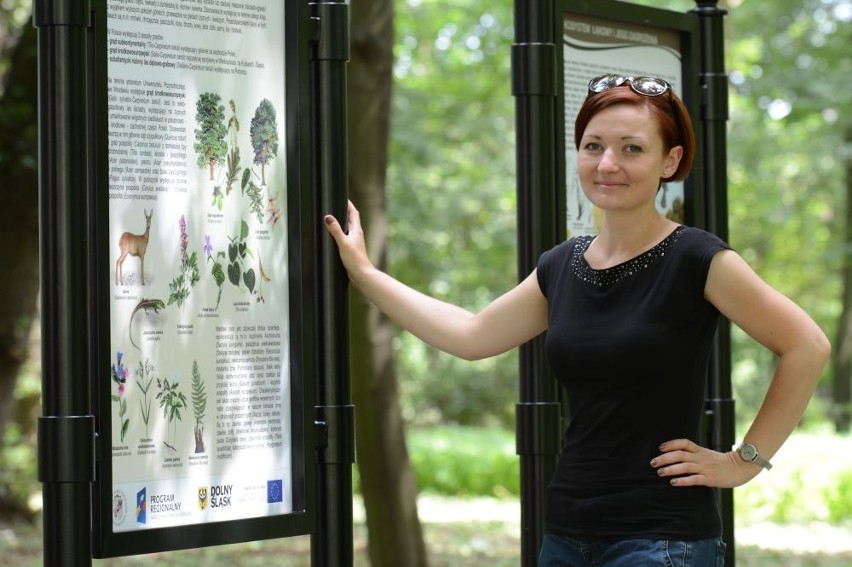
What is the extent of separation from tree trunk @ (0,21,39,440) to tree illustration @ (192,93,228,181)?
5747 mm

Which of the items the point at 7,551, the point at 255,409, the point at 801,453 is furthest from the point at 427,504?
the point at 255,409

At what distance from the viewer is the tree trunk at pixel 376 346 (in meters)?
7.15

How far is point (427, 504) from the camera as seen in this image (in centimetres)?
1332

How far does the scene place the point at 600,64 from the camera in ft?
14.8

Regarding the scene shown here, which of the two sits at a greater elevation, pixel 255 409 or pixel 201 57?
pixel 201 57

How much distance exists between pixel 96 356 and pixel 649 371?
4.74 ft

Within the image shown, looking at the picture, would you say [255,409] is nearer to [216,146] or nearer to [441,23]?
[216,146]

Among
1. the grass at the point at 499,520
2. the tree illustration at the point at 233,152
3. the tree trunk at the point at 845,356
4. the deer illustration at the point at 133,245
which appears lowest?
the grass at the point at 499,520

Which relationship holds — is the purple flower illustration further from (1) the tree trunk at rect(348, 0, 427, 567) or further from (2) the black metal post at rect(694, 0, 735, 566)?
(1) the tree trunk at rect(348, 0, 427, 567)

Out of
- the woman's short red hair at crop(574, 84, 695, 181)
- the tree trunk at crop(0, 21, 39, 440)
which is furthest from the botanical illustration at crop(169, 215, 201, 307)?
the tree trunk at crop(0, 21, 39, 440)

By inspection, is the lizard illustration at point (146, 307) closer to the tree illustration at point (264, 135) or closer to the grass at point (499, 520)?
the tree illustration at point (264, 135)

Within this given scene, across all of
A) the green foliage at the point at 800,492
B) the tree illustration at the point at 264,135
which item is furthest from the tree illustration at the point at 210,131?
the green foliage at the point at 800,492

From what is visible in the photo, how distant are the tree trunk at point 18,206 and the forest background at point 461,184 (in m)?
0.01

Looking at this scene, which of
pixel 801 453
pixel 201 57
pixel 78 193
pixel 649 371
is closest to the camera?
pixel 649 371
